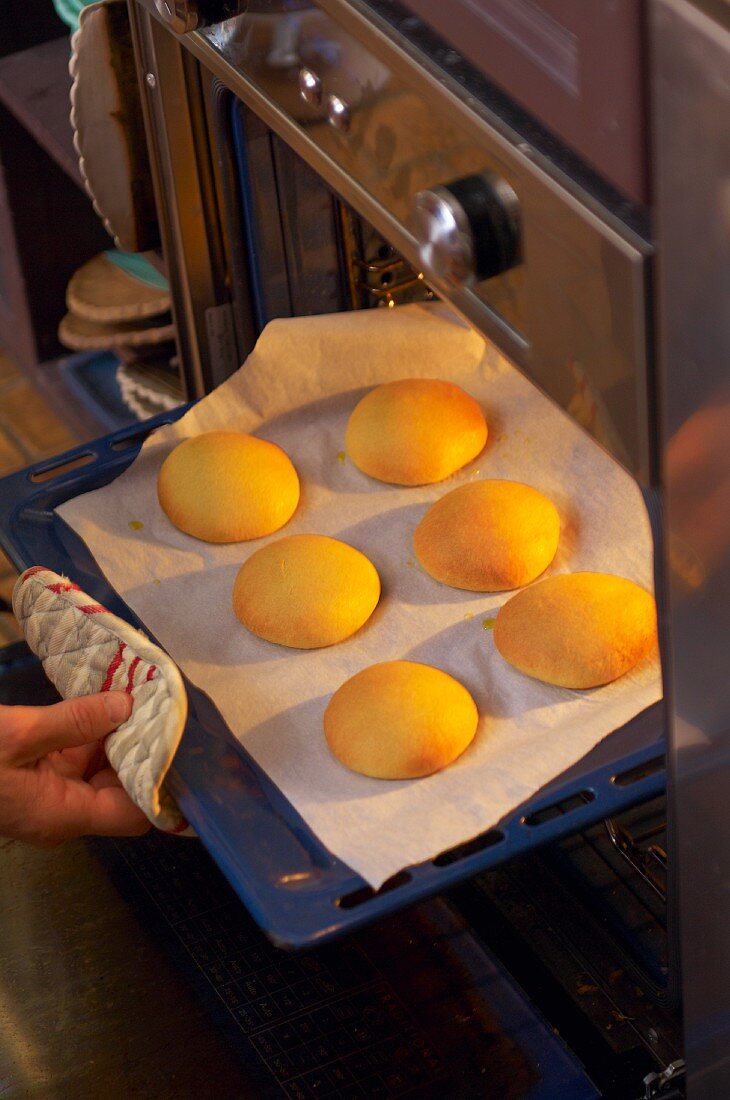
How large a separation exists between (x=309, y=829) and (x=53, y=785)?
0.76 ft

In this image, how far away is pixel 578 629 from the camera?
87cm

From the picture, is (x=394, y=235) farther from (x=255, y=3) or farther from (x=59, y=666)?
(x=59, y=666)

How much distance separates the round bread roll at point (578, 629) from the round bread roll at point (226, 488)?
9.1 inches

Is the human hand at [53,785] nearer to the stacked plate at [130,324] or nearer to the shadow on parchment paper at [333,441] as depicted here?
the shadow on parchment paper at [333,441]

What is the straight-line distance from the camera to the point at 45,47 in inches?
71.2

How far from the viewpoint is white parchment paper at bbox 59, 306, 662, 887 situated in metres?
0.81

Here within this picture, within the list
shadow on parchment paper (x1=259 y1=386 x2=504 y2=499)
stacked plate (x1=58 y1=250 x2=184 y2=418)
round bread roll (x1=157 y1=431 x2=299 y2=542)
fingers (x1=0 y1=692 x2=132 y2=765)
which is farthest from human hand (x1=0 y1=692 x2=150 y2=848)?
stacked plate (x1=58 y1=250 x2=184 y2=418)

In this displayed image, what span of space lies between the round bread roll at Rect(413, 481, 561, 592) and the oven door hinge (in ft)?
1.14

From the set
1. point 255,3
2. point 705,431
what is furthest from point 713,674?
point 255,3

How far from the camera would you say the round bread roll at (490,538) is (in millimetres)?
961

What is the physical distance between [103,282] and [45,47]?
33 centimetres

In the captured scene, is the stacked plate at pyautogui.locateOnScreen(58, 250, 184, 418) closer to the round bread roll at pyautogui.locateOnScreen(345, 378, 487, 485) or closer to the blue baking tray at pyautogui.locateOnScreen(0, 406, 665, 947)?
the round bread roll at pyautogui.locateOnScreen(345, 378, 487, 485)

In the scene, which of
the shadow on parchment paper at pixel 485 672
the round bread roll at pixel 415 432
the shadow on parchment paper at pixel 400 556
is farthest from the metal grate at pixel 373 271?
the shadow on parchment paper at pixel 485 672

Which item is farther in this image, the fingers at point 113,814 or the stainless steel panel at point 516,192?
the fingers at point 113,814
